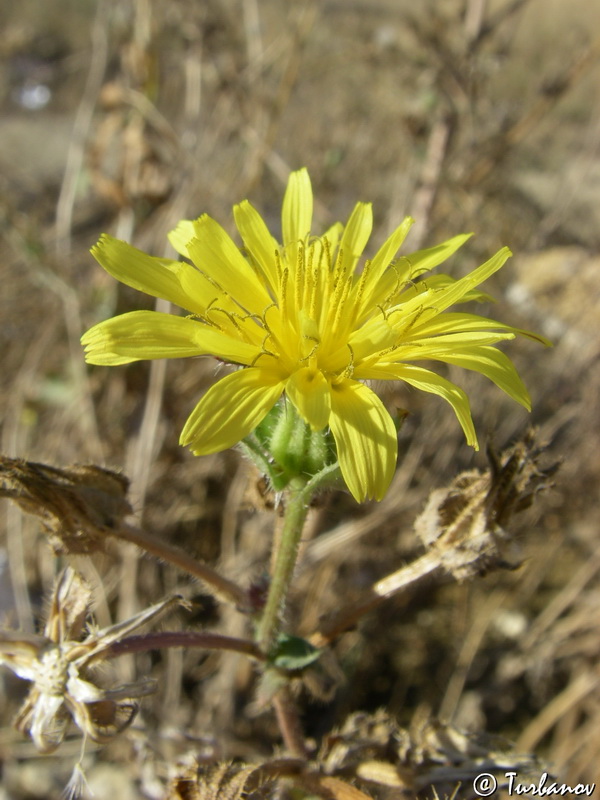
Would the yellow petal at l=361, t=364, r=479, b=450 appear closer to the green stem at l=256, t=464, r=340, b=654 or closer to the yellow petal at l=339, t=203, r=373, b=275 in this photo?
the green stem at l=256, t=464, r=340, b=654

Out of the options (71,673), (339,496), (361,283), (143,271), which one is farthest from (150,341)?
(339,496)

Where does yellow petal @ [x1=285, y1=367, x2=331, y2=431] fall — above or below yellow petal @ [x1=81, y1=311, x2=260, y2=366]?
below

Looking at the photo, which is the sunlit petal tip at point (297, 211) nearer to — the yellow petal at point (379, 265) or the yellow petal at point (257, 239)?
the yellow petal at point (257, 239)

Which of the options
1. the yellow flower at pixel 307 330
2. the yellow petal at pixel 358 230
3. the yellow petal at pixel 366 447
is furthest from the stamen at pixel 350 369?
the yellow petal at pixel 358 230
